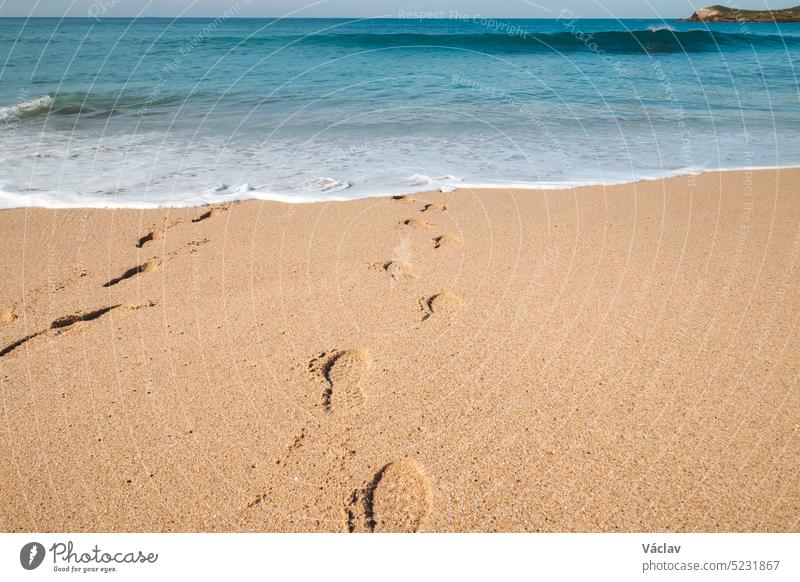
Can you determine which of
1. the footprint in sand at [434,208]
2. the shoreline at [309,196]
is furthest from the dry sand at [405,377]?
the shoreline at [309,196]

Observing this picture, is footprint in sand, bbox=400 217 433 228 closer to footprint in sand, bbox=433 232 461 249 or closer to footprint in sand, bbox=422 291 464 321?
footprint in sand, bbox=433 232 461 249

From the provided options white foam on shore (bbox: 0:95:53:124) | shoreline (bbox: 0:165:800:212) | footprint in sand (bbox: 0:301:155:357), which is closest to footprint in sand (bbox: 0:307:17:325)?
footprint in sand (bbox: 0:301:155:357)

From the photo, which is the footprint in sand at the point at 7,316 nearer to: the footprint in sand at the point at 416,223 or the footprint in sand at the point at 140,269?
the footprint in sand at the point at 140,269

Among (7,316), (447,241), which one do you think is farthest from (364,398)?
(7,316)

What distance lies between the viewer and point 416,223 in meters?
5.60

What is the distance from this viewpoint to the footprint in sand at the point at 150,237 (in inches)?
209

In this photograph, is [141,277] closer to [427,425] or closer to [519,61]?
[427,425]

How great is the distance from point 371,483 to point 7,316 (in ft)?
10.9

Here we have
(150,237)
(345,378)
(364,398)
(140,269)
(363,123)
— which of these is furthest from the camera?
(363,123)

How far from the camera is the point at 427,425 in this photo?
2.89 m

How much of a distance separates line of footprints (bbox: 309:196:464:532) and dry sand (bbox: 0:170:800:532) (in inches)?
0.4

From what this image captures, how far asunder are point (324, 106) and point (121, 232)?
8.79 meters

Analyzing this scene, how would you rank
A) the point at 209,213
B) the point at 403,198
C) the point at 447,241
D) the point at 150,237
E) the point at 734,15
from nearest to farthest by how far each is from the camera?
the point at 447,241 < the point at 150,237 < the point at 209,213 < the point at 403,198 < the point at 734,15

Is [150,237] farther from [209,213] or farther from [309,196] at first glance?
[309,196]
